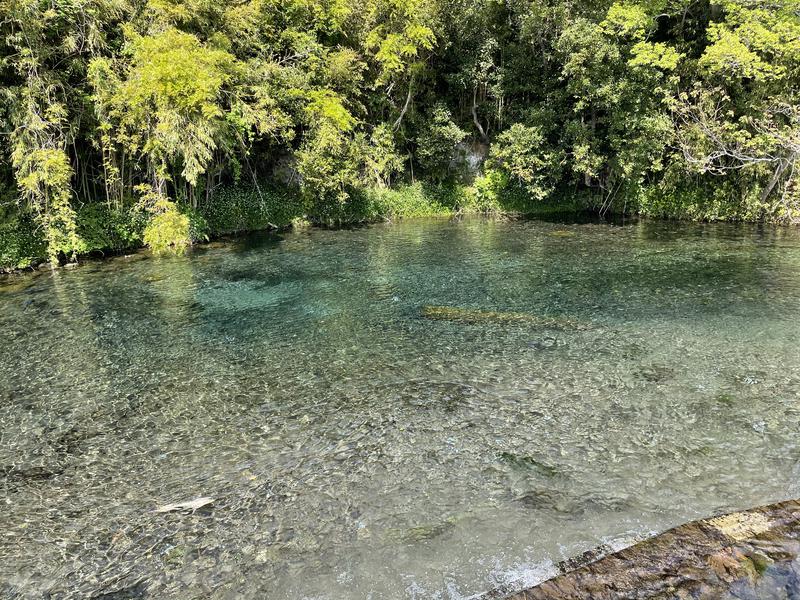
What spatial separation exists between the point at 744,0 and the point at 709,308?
15.3 metres

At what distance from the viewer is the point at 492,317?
11.6m

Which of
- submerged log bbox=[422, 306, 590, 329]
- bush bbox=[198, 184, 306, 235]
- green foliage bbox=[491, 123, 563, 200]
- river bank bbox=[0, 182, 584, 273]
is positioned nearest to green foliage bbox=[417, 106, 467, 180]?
river bank bbox=[0, 182, 584, 273]

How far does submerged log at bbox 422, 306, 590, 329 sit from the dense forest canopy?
32.1 ft

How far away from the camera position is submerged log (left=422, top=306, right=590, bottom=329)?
11.0 m

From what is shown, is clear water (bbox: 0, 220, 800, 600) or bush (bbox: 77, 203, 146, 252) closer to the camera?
clear water (bbox: 0, 220, 800, 600)

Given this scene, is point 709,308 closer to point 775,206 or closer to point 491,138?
point 775,206

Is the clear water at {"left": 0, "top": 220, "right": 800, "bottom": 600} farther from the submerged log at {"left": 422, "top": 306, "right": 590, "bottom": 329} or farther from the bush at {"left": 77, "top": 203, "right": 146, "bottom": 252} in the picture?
the bush at {"left": 77, "top": 203, "right": 146, "bottom": 252}

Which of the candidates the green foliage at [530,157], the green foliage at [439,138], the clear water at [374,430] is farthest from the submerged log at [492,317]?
the green foliage at [439,138]

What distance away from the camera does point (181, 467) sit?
21.0 feet

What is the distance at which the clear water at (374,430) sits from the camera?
16.1 feet

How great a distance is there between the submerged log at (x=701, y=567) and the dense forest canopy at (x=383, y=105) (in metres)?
15.9

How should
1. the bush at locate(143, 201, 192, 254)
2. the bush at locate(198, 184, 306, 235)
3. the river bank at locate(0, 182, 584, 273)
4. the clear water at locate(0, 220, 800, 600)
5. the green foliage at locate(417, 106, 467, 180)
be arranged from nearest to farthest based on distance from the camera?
the clear water at locate(0, 220, 800, 600)
the bush at locate(143, 201, 192, 254)
the river bank at locate(0, 182, 584, 273)
the bush at locate(198, 184, 306, 235)
the green foliage at locate(417, 106, 467, 180)

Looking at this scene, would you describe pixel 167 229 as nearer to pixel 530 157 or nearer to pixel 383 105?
pixel 383 105

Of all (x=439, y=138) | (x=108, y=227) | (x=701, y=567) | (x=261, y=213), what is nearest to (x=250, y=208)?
(x=261, y=213)
